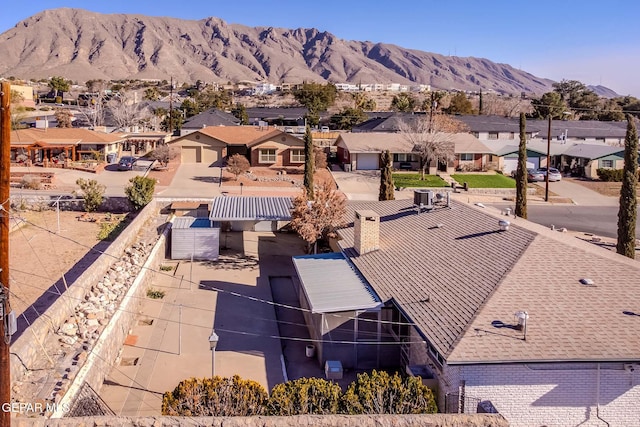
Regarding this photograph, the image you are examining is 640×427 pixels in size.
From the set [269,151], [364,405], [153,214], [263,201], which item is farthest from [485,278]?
[269,151]

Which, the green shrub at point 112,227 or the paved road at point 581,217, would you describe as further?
the paved road at point 581,217

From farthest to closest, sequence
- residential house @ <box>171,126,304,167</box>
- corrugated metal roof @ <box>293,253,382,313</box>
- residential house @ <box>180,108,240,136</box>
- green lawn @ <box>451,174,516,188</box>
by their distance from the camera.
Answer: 1. residential house @ <box>180,108,240,136</box>
2. residential house @ <box>171,126,304,167</box>
3. green lawn @ <box>451,174,516,188</box>
4. corrugated metal roof @ <box>293,253,382,313</box>

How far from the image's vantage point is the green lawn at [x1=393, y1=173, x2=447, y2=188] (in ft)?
169

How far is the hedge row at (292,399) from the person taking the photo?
12844 mm

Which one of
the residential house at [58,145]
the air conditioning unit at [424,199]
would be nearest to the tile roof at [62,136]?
the residential house at [58,145]

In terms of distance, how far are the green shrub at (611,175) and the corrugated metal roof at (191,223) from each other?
39574 mm

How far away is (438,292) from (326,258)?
21.4 feet

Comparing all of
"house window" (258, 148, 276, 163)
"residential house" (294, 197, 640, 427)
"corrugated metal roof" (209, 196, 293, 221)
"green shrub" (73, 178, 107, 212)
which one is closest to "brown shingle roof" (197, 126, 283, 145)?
"house window" (258, 148, 276, 163)

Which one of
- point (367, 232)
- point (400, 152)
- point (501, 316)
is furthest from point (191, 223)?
point (400, 152)

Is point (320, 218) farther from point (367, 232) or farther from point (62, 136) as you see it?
point (62, 136)

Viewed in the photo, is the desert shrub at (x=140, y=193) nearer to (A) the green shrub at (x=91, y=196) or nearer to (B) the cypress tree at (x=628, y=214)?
(A) the green shrub at (x=91, y=196)

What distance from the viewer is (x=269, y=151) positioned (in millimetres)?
57656

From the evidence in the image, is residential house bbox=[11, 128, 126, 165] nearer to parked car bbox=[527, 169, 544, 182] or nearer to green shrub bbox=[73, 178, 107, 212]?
green shrub bbox=[73, 178, 107, 212]

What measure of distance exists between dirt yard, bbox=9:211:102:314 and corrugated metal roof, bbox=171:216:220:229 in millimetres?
3896
